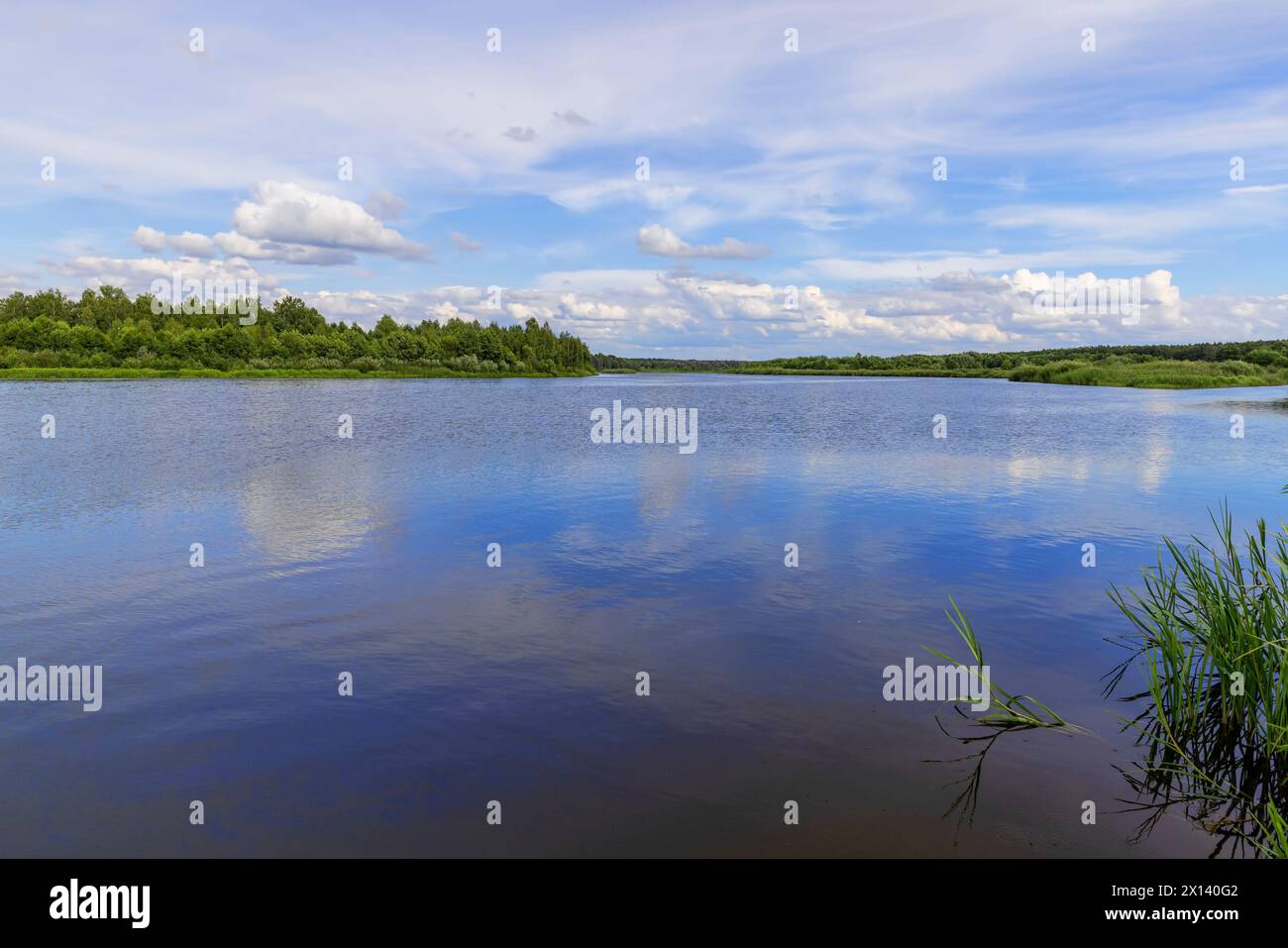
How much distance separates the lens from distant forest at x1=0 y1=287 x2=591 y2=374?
118938 millimetres

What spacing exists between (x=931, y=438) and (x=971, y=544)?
2599 cm

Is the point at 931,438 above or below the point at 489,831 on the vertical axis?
above

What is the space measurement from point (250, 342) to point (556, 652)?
14291cm

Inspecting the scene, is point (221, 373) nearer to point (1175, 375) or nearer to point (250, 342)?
point (250, 342)

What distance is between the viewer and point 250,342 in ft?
445

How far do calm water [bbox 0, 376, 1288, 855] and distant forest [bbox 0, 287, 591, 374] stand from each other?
110 m

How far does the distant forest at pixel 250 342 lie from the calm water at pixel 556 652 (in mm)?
109683

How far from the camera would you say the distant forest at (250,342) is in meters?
119

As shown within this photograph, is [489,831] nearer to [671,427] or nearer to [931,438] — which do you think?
[931,438]

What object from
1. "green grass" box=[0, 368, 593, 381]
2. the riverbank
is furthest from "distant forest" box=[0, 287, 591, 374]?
the riverbank

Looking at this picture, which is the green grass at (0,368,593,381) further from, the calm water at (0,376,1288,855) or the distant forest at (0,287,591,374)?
the calm water at (0,376,1288,855)

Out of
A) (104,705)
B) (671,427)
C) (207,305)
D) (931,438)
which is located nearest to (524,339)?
(207,305)

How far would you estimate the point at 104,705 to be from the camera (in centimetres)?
973
